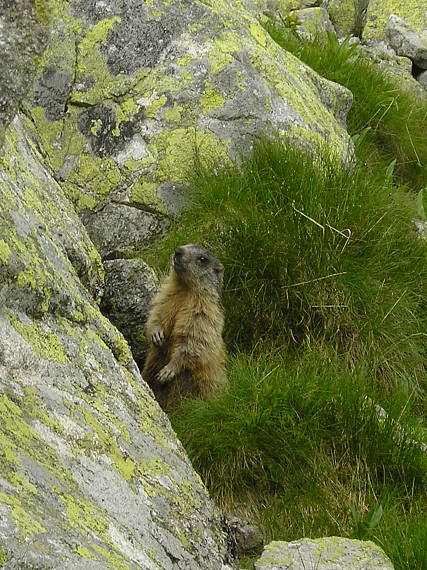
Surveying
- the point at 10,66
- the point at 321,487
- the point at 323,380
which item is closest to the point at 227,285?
the point at 323,380

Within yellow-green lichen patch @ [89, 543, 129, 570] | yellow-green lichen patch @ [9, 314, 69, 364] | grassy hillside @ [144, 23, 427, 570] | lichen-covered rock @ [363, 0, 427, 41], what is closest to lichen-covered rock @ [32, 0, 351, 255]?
grassy hillside @ [144, 23, 427, 570]

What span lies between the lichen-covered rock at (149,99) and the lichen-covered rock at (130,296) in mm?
602

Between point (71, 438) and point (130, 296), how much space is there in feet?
10.3

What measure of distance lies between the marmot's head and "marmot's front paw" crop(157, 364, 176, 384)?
1.93 feet

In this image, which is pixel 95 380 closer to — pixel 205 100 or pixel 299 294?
pixel 299 294

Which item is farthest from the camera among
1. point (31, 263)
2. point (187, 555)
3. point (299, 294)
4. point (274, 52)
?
point (274, 52)

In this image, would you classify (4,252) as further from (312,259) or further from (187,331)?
(312,259)

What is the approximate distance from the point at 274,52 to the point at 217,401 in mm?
3912

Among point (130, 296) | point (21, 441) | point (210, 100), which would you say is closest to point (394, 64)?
point (210, 100)

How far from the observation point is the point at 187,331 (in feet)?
21.5

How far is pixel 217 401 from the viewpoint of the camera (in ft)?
18.1

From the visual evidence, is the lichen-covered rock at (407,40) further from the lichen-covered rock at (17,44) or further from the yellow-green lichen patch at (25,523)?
the yellow-green lichen patch at (25,523)

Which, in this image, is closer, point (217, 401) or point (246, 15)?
point (217, 401)

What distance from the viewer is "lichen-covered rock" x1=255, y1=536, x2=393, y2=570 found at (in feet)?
12.9
